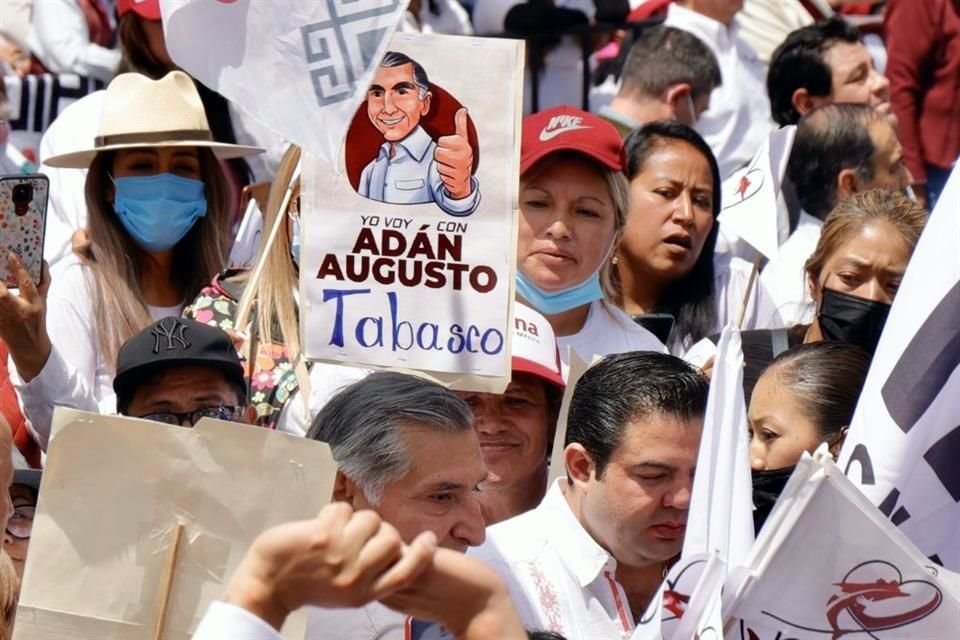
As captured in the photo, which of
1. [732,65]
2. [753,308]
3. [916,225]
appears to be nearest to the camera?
[916,225]

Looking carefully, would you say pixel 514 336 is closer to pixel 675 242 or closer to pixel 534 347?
pixel 534 347

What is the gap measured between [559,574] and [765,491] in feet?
2.35

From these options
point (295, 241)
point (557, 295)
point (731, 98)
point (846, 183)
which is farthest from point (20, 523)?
point (731, 98)

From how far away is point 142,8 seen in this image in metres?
7.22

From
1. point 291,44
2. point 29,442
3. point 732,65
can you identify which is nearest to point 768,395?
point 291,44

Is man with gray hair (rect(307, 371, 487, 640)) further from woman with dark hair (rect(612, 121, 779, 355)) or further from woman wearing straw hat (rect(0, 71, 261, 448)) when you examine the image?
woman with dark hair (rect(612, 121, 779, 355))

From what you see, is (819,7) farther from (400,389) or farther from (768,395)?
(400,389)

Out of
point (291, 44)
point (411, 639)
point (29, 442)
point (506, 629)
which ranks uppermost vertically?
point (291, 44)

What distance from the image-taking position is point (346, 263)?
513 cm

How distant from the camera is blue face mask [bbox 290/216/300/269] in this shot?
18.0 feet

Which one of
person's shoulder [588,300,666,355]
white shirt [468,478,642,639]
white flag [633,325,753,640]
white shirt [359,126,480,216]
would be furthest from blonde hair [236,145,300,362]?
white flag [633,325,753,640]

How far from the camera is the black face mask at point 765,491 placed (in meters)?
4.95

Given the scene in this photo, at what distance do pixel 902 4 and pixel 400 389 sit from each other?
6223 millimetres

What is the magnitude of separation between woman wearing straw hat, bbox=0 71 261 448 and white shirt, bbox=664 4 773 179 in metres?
3.36
